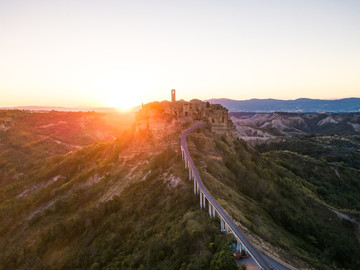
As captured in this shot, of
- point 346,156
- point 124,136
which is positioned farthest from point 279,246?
point 346,156

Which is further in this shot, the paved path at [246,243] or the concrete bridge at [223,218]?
the concrete bridge at [223,218]

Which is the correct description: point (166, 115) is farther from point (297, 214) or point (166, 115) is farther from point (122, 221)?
point (297, 214)

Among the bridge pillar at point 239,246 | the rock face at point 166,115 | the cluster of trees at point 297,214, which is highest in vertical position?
the rock face at point 166,115

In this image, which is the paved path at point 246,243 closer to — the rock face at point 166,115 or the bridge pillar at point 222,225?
the bridge pillar at point 222,225

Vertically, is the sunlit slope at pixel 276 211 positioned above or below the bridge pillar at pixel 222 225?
below

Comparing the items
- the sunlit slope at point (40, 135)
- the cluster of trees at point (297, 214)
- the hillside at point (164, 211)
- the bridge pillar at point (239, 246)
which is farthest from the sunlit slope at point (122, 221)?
the sunlit slope at point (40, 135)

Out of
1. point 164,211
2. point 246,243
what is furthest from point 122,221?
point 246,243

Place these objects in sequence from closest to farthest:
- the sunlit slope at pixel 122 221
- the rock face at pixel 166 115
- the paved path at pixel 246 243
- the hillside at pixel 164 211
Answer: the paved path at pixel 246 243
the sunlit slope at pixel 122 221
the hillside at pixel 164 211
the rock face at pixel 166 115
